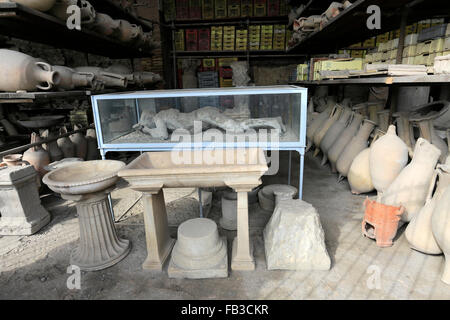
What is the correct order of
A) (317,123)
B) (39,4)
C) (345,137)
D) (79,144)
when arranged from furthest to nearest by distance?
(317,123) → (79,144) → (345,137) → (39,4)

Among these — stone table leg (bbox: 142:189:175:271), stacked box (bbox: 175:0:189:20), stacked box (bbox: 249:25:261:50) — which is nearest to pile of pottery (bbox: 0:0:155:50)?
stacked box (bbox: 175:0:189:20)

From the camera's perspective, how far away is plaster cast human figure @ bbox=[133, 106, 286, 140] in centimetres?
322

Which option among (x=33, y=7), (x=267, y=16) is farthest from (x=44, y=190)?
(x=267, y=16)

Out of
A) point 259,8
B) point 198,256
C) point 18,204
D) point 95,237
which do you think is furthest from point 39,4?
point 259,8

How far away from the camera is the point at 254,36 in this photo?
23.9ft

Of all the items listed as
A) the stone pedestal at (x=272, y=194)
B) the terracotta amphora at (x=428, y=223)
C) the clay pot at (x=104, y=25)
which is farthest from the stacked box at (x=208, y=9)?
the terracotta amphora at (x=428, y=223)

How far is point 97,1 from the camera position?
15.2ft

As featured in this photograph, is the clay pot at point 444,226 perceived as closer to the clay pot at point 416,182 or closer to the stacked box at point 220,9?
the clay pot at point 416,182

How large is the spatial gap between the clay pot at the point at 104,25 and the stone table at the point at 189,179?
2.71 m

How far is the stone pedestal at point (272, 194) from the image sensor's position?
122 inches

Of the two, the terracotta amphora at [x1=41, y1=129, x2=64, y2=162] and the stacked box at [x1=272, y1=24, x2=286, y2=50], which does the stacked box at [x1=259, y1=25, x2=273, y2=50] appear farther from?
the terracotta amphora at [x1=41, y1=129, x2=64, y2=162]

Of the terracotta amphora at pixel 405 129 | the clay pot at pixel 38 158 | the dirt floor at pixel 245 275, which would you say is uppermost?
the terracotta amphora at pixel 405 129

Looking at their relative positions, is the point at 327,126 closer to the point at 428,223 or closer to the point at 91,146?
the point at 428,223

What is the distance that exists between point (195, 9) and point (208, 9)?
34cm
